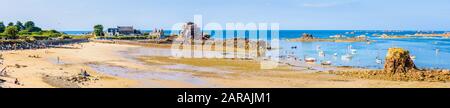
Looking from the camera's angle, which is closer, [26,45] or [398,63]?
[398,63]

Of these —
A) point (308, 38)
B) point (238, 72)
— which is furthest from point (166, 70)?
point (308, 38)

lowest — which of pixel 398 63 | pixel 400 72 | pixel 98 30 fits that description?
pixel 400 72

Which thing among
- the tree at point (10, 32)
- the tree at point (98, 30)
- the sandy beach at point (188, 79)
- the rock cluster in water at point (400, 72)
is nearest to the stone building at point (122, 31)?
the tree at point (98, 30)

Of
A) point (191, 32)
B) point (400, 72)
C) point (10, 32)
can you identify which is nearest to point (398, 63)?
point (400, 72)

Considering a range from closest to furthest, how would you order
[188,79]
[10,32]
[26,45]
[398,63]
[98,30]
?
[188,79]
[398,63]
[26,45]
[10,32]
[98,30]

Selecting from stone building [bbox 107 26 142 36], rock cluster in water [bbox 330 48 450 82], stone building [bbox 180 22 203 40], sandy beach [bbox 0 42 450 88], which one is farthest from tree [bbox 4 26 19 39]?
rock cluster in water [bbox 330 48 450 82]

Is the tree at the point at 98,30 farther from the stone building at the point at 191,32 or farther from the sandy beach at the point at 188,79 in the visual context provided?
the sandy beach at the point at 188,79

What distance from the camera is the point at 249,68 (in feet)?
168

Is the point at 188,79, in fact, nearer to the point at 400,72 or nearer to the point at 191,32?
the point at 400,72

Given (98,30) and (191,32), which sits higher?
(98,30)

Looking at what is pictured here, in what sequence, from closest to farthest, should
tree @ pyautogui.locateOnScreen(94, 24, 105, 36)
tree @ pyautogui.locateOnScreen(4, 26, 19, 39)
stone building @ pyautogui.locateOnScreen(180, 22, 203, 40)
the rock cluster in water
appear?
1. the rock cluster in water
2. tree @ pyautogui.locateOnScreen(4, 26, 19, 39)
3. stone building @ pyautogui.locateOnScreen(180, 22, 203, 40)
4. tree @ pyautogui.locateOnScreen(94, 24, 105, 36)

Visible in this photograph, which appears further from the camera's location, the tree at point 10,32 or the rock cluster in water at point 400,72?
the tree at point 10,32

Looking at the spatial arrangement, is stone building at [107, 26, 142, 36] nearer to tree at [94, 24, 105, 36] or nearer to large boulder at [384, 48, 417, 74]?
tree at [94, 24, 105, 36]
